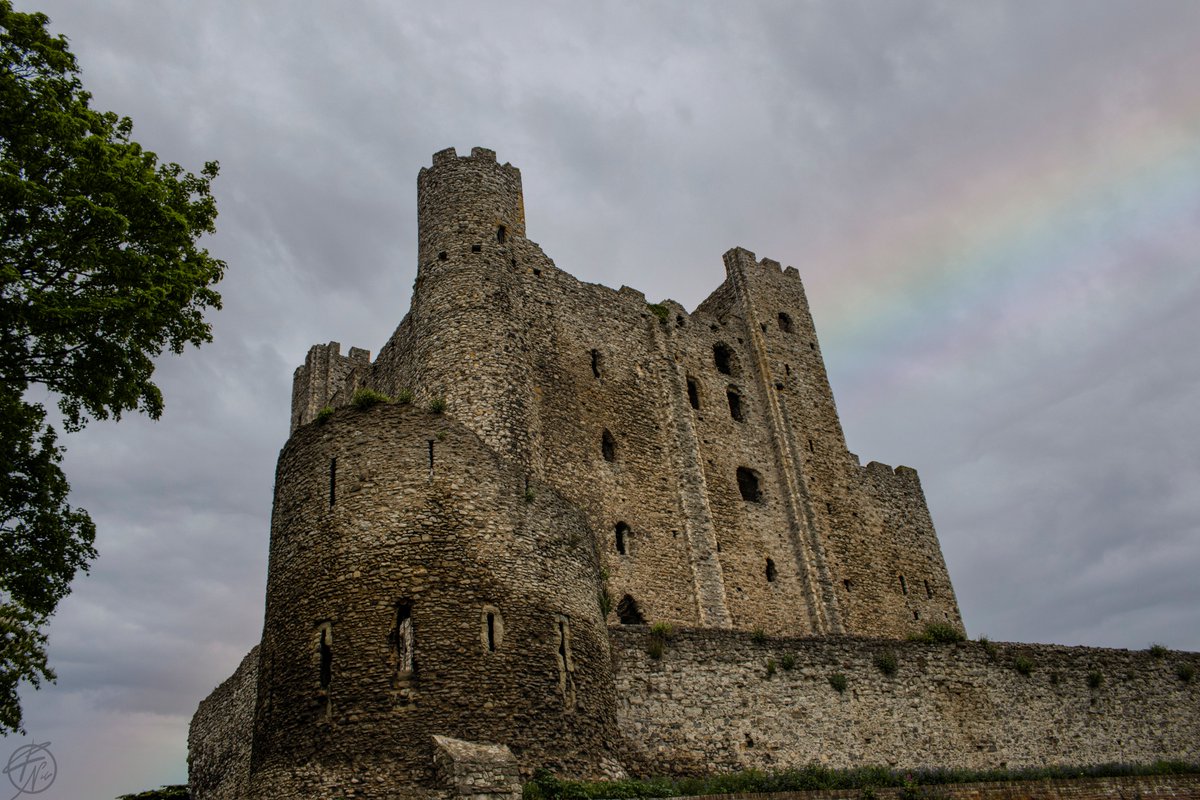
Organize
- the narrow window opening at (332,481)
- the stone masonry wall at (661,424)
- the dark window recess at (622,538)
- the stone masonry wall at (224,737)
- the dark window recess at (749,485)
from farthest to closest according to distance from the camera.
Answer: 1. the dark window recess at (749,485)
2. the dark window recess at (622,538)
3. the stone masonry wall at (661,424)
4. the stone masonry wall at (224,737)
5. the narrow window opening at (332,481)

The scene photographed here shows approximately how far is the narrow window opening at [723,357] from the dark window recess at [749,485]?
3946 mm

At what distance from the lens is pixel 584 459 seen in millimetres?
25578

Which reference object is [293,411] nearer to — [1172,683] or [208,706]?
[208,706]

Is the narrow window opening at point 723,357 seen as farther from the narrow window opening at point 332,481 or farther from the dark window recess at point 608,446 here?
the narrow window opening at point 332,481

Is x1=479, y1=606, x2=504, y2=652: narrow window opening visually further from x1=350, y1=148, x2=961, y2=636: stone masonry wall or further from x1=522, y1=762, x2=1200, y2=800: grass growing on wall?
x1=350, y1=148, x2=961, y2=636: stone masonry wall

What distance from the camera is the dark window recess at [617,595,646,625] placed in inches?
949

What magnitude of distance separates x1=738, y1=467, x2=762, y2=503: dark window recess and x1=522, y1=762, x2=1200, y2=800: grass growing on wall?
11.5 meters

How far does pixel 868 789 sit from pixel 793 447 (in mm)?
17438

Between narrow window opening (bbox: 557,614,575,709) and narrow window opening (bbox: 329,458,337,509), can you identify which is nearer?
narrow window opening (bbox: 557,614,575,709)

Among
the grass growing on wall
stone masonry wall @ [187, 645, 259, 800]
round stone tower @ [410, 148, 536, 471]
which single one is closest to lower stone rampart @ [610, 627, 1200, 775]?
the grass growing on wall

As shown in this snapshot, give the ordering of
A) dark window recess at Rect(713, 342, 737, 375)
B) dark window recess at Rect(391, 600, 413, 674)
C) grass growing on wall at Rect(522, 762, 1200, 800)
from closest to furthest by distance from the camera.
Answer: grass growing on wall at Rect(522, 762, 1200, 800) → dark window recess at Rect(391, 600, 413, 674) → dark window recess at Rect(713, 342, 737, 375)

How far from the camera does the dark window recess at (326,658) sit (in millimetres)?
14742

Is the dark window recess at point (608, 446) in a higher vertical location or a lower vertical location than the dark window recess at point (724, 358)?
lower

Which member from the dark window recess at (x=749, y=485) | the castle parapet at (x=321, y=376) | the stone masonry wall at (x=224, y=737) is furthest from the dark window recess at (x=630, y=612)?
the castle parapet at (x=321, y=376)
